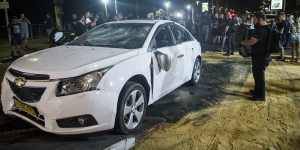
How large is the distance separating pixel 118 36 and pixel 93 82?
173 cm

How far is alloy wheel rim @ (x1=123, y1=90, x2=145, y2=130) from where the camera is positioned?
187 inches

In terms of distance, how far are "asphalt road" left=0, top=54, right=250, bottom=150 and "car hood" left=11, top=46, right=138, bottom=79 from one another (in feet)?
3.25

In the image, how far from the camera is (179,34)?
6703 mm

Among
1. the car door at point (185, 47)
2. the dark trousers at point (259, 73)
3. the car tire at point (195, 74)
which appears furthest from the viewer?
the car tire at point (195, 74)

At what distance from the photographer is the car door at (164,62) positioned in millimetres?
5438

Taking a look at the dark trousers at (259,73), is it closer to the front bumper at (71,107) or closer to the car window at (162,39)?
the car window at (162,39)

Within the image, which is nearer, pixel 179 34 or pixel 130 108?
pixel 130 108

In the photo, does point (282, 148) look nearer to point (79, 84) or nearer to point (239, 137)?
point (239, 137)

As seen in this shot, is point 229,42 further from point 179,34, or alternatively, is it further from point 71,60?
point 71,60

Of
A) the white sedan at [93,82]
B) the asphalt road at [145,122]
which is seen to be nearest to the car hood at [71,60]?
the white sedan at [93,82]

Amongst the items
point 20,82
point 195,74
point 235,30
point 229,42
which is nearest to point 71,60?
point 20,82

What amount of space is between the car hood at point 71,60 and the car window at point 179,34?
1.67m

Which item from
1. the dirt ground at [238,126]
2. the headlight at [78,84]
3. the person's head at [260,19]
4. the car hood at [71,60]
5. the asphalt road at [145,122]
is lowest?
the dirt ground at [238,126]

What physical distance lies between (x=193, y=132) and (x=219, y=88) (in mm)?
2952
